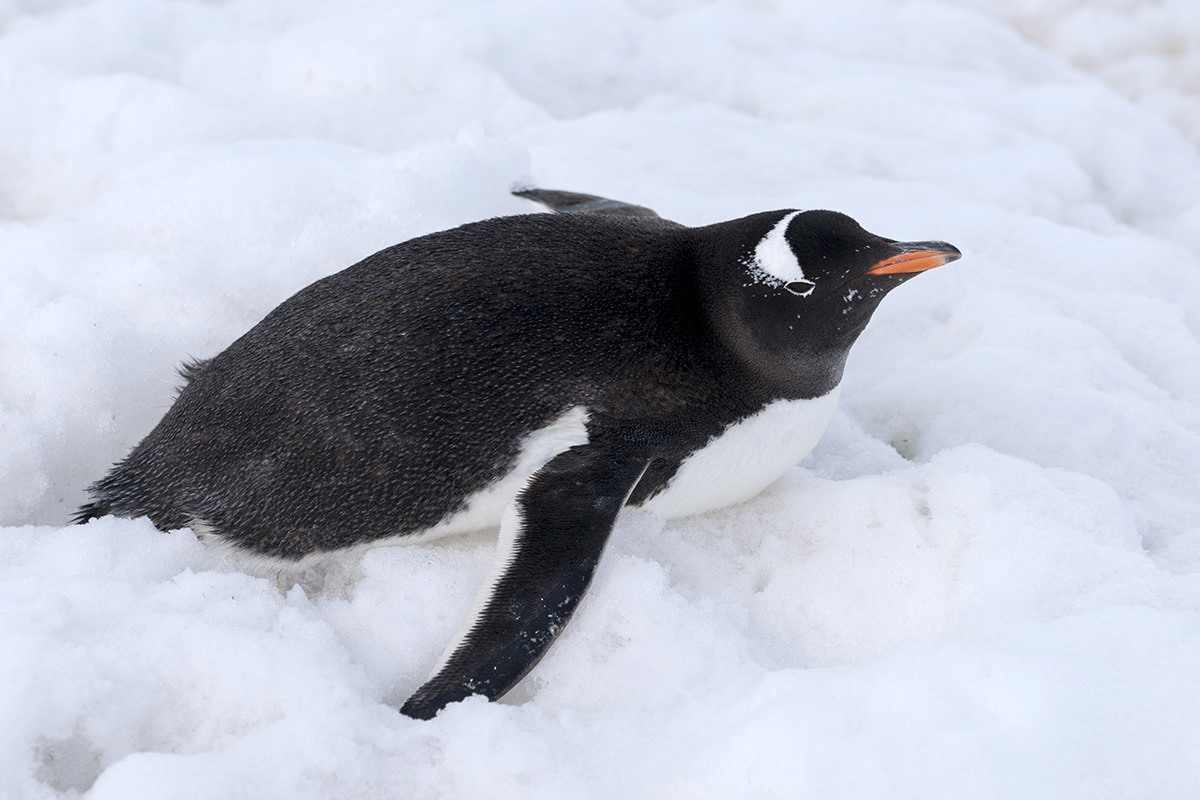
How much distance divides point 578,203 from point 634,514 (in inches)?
35.6

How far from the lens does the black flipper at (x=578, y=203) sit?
2.20 m

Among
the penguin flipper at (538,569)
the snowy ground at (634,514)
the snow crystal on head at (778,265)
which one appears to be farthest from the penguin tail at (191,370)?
the snow crystal on head at (778,265)

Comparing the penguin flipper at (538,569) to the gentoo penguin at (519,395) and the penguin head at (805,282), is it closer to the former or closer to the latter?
the gentoo penguin at (519,395)

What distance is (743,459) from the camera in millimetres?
1698

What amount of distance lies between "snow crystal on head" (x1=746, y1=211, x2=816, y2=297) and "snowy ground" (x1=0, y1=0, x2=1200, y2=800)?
→ 15.3 inches

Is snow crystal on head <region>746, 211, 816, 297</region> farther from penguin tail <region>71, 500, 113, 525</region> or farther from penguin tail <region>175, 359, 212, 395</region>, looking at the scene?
penguin tail <region>71, 500, 113, 525</region>

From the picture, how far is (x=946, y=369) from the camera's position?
2225mm

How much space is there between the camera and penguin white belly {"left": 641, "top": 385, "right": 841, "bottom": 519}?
167cm

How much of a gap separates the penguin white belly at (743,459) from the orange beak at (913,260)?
26cm

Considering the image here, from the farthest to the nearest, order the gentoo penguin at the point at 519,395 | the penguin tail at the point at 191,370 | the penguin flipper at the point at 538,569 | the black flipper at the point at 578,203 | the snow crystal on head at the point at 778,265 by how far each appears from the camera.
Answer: the black flipper at the point at 578,203
the penguin tail at the point at 191,370
the snow crystal on head at the point at 778,265
the gentoo penguin at the point at 519,395
the penguin flipper at the point at 538,569

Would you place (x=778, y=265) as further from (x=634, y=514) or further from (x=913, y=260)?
(x=634, y=514)

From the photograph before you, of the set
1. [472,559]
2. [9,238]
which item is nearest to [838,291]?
[472,559]

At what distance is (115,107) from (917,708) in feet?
9.04

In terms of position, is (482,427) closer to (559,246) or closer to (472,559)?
(472,559)
